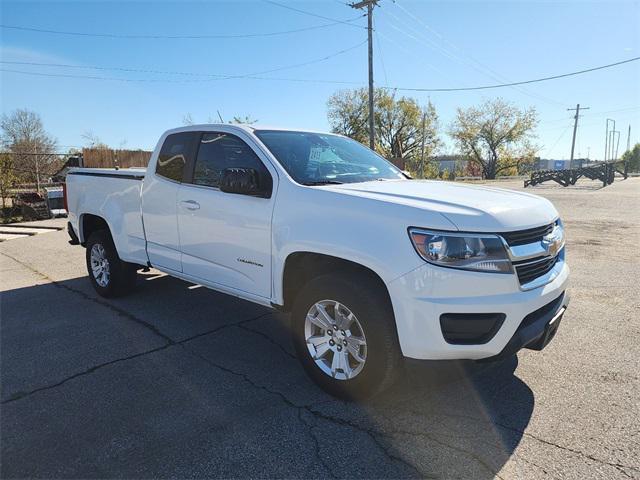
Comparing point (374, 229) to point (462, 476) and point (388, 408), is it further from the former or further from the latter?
point (462, 476)

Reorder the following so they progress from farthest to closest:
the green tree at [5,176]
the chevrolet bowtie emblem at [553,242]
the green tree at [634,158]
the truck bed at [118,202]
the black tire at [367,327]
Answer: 1. the green tree at [634,158]
2. the green tree at [5,176]
3. the truck bed at [118,202]
4. the chevrolet bowtie emblem at [553,242]
5. the black tire at [367,327]

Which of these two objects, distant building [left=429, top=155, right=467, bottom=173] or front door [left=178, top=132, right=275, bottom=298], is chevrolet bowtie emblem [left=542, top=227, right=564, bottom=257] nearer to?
front door [left=178, top=132, right=275, bottom=298]

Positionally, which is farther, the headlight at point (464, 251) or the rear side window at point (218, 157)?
the rear side window at point (218, 157)

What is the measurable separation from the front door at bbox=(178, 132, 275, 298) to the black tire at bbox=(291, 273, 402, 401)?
63cm

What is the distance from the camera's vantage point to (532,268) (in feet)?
8.82

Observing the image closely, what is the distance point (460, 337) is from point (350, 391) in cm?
85

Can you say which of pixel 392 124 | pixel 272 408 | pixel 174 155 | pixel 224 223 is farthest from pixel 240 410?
pixel 392 124

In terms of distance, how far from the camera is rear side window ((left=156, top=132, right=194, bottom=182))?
4.24 meters

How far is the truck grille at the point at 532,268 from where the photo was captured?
259 cm

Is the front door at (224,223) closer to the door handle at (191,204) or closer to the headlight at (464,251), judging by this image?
the door handle at (191,204)

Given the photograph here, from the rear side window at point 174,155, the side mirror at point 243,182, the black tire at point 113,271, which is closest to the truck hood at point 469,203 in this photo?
the side mirror at point 243,182

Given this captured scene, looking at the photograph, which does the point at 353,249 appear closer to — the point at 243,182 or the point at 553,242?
the point at 243,182

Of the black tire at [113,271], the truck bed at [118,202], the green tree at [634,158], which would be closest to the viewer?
the truck bed at [118,202]

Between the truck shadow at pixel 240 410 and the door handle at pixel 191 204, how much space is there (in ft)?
4.05
